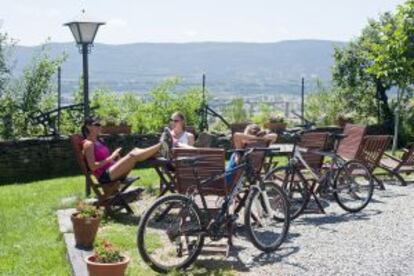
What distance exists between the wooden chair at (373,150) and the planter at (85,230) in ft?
15.0

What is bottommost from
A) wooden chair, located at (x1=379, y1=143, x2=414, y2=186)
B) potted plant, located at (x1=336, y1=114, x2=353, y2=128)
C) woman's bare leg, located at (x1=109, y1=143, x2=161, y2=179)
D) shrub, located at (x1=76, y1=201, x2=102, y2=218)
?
wooden chair, located at (x1=379, y1=143, x2=414, y2=186)

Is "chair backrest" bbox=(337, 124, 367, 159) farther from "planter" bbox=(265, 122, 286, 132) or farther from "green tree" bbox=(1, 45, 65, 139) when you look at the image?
"green tree" bbox=(1, 45, 65, 139)

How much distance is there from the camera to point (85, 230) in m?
5.86

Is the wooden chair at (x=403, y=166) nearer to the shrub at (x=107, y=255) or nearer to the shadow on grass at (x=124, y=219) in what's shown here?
the shadow on grass at (x=124, y=219)

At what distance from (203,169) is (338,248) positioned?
1403mm

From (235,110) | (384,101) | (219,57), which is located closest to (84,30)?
(384,101)

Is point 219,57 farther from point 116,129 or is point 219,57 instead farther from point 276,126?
point 116,129

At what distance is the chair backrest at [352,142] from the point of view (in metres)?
9.35

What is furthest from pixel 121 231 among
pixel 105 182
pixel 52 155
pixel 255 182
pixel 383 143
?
pixel 52 155

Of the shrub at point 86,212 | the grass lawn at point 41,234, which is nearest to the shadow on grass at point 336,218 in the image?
the grass lawn at point 41,234

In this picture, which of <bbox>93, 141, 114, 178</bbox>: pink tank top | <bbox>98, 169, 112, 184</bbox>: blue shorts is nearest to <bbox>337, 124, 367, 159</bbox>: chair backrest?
<bbox>93, 141, 114, 178</bbox>: pink tank top

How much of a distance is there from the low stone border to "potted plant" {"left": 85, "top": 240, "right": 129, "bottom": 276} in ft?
1.20

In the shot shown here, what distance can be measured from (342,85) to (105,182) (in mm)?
12349

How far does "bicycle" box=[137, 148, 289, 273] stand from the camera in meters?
5.39
